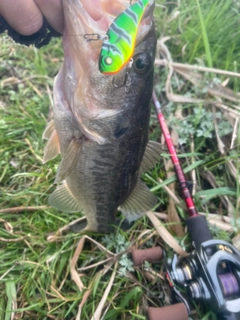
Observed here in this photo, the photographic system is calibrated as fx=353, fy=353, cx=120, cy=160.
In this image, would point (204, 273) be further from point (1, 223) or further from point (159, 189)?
point (1, 223)

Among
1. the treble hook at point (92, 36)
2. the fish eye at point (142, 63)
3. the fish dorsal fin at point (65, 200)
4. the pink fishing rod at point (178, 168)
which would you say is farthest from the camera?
the pink fishing rod at point (178, 168)

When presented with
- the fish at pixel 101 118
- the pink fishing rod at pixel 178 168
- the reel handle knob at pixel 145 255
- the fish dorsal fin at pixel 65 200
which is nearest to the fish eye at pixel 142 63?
the fish at pixel 101 118

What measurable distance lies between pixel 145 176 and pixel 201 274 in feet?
2.80

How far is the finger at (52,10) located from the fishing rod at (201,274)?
1.53m

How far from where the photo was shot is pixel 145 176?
8.78 feet

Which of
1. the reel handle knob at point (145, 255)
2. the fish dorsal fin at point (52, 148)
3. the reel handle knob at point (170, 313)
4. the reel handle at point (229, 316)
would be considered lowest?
the reel handle at point (229, 316)

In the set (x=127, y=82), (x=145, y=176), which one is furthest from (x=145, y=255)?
(x=127, y=82)

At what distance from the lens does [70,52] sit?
5.00ft

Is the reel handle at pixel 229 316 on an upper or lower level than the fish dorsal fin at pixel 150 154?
lower

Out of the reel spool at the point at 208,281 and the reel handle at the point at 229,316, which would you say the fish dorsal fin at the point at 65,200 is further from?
the reel handle at the point at 229,316

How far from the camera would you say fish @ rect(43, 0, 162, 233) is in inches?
55.4

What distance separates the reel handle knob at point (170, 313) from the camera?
2.04 meters

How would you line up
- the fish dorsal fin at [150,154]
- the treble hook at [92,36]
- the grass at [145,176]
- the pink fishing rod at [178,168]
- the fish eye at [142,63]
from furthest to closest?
1. the pink fishing rod at [178,168]
2. the grass at [145,176]
3. the fish dorsal fin at [150,154]
4. the fish eye at [142,63]
5. the treble hook at [92,36]

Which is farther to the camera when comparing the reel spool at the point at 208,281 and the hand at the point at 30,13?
the reel spool at the point at 208,281
